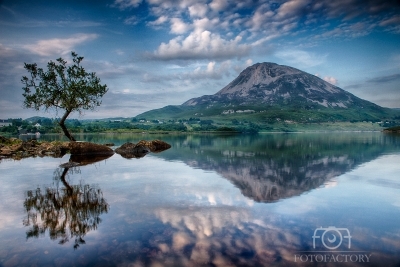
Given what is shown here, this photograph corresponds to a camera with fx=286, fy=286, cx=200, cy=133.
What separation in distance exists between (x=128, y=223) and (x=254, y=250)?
5177 millimetres

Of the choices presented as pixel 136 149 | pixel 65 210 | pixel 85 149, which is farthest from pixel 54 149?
pixel 65 210

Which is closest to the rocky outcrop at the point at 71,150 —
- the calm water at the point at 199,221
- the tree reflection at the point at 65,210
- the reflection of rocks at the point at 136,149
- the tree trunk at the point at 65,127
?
the reflection of rocks at the point at 136,149

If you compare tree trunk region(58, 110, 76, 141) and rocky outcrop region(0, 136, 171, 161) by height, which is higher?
tree trunk region(58, 110, 76, 141)

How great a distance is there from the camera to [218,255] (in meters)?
8.73

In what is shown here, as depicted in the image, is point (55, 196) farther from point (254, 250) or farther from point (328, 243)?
point (328, 243)

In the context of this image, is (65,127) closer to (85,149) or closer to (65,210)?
(85,149)

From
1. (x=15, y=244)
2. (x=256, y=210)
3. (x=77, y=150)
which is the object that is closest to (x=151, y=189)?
(x=256, y=210)

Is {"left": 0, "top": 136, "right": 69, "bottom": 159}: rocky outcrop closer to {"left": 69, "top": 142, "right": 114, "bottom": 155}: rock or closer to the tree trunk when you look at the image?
{"left": 69, "top": 142, "right": 114, "bottom": 155}: rock

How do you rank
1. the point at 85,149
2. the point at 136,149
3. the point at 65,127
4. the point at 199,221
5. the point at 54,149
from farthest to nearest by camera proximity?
1. the point at 65,127
2. the point at 136,149
3. the point at 54,149
4. the point at 85,149
5. the point at 199,221

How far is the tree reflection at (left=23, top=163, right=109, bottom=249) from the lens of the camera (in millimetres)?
10477

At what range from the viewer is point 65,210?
508 inches

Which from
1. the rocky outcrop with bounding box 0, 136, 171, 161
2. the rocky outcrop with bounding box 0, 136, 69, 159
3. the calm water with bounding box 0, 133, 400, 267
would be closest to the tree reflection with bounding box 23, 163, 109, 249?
the calm water with bounding box 0, 133, 400, 267

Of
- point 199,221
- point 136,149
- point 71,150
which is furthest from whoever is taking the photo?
point 136,149

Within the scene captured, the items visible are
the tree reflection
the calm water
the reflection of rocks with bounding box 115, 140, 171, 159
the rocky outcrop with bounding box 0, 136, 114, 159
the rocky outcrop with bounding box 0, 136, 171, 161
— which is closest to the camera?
the calm water
